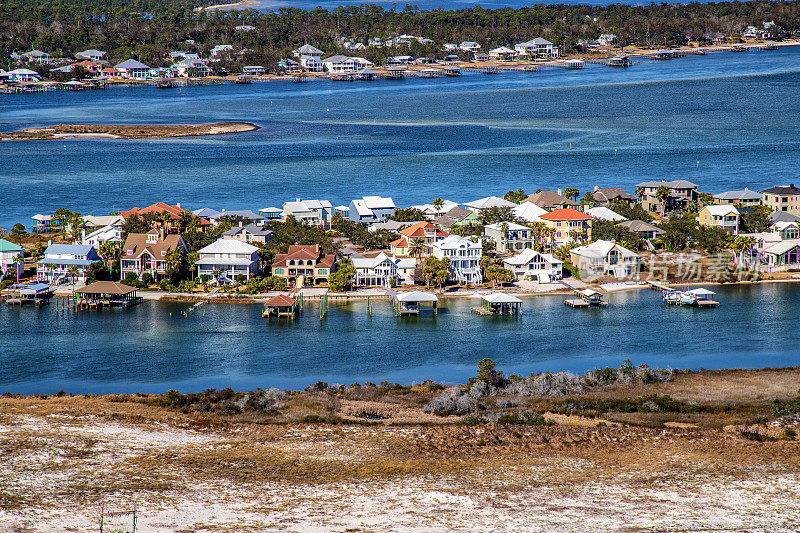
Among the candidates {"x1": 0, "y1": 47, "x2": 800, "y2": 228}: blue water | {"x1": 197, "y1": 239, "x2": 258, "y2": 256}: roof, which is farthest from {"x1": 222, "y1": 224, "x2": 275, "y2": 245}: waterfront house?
{"x1": 0, "y1": 47, "x2": 800, "y2": 228}: blue water

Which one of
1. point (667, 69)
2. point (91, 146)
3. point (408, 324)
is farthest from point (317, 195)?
point (667, 69)

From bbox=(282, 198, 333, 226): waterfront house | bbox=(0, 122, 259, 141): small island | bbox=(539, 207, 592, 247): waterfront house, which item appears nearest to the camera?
bbox=(539, 207, 592, 247): waterfront house

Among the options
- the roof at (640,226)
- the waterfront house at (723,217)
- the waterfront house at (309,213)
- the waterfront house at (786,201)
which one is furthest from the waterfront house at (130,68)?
the waterfront house at (786,201)

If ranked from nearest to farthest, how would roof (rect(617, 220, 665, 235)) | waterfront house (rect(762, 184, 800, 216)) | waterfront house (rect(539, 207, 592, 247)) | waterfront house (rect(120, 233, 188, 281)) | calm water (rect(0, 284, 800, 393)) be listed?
calm water (rect(0, 284, 800, 393)), waterfront house (rect(120, 233, 188, 281)), waterfront house (rect(539, 207, 592, 247)), roof (rect(617, 220, 665, 235)), waterfront house (rect(762, 184, 800, 216))

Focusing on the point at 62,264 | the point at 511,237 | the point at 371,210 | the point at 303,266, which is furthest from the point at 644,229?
the point at 62,264

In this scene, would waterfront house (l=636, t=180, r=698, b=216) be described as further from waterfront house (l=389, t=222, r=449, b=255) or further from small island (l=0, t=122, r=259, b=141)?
small island (l=0, t=122, r=259, b=141)

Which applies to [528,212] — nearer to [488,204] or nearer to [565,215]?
[488,204]

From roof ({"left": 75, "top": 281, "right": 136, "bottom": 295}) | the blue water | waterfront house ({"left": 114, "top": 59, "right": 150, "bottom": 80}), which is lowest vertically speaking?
roof ({"left": 75, "top": 281, "right": 136, "bottom": 295})

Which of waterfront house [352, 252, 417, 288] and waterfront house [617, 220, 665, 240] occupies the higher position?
waterfront house [617, 220, 665, 240]
